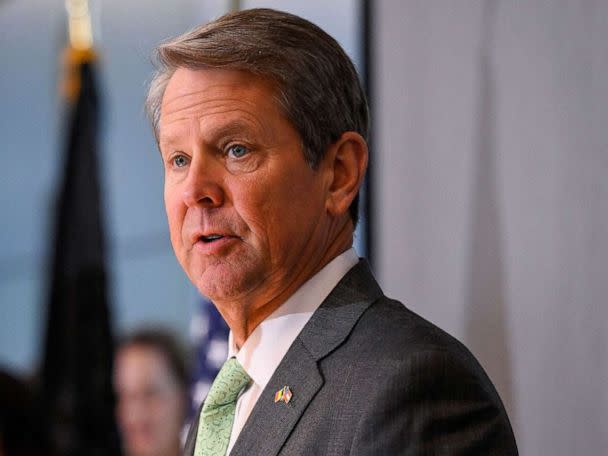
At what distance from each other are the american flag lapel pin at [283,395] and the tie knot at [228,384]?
12cm

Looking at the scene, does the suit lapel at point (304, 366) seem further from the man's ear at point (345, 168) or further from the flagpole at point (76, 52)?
the flagpole at point (76, 52)

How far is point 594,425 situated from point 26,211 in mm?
3695

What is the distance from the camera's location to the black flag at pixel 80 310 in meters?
4.15

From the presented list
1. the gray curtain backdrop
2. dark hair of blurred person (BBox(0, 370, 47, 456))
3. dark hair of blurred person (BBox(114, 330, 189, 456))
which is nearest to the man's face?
the gray curtain backdrop

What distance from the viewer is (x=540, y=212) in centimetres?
256

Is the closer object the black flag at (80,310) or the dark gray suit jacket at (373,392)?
the dark gray suit jacket at (373,392)

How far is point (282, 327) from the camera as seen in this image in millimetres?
1709

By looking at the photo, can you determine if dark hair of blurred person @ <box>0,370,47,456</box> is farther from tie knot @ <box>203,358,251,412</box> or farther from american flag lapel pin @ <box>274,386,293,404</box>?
american flag lapel pin @ <box>274,386,293,404</box>

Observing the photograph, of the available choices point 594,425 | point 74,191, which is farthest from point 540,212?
point 74,191

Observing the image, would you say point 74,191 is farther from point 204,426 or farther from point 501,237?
point 204,426

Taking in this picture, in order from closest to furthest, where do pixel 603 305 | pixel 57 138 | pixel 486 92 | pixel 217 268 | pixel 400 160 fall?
1. pixel 217 268
2. pixel 603 305
3. pixel 486 92
4. pixel 400 160
5. pixel 57 138

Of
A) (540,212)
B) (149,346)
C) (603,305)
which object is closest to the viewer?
(603,305)

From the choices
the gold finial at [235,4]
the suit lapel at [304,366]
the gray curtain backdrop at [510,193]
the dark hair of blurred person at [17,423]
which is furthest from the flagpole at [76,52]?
the suit lapel at [304,366]

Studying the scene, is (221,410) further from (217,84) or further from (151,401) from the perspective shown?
(151,401)
